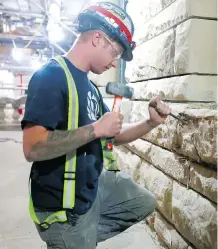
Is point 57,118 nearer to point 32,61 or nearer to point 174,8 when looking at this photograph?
point 174,8

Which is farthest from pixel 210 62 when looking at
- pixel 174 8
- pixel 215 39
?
pixel 174 8

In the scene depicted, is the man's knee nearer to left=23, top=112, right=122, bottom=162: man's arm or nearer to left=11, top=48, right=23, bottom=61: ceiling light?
left=23, top=112, right=122, bottom=162: man's arm

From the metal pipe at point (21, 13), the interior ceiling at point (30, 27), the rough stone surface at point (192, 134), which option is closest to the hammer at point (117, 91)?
the rough stone surface at point (192, 134)

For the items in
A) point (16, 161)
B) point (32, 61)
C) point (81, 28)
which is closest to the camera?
point (81, 28)

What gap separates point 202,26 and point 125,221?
4.64ft

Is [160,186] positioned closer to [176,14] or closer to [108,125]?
[108,125]

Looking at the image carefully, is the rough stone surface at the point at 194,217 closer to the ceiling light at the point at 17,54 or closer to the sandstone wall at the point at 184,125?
the sandstone wall at the point at 184,125

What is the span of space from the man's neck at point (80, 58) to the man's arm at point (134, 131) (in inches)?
22.4

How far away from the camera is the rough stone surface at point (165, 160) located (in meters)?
2.06

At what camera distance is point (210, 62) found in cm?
204

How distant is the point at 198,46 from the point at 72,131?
1.10m

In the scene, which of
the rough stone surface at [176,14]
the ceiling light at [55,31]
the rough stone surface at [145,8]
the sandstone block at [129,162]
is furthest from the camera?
the ceiling light at [55,31]

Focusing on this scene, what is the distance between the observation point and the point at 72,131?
146 cm

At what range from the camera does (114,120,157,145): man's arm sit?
2.00 metres
